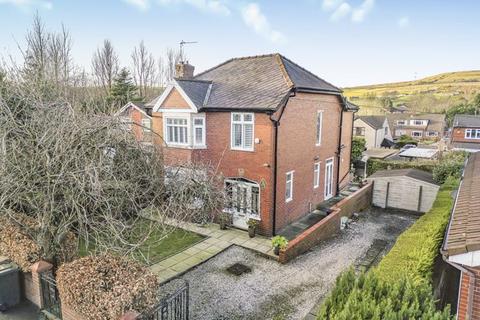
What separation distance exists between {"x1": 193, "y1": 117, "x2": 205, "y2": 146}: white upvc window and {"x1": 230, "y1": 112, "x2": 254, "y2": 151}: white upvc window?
1.46m

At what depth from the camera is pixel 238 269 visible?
35.5 ft

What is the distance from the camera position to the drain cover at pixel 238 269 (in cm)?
1061

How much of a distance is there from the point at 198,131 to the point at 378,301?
36.2 ft

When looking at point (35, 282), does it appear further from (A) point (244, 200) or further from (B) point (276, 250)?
(A) point (244, 200)

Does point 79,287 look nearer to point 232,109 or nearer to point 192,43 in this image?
point 232,109

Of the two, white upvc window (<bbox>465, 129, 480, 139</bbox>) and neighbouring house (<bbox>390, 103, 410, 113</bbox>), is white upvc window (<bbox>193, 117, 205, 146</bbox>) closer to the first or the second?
white upvc window (<bbox>465, 129, 480, 139</bbox>)

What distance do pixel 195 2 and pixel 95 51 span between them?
1095 inches

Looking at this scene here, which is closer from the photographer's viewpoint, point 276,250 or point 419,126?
point 276,250

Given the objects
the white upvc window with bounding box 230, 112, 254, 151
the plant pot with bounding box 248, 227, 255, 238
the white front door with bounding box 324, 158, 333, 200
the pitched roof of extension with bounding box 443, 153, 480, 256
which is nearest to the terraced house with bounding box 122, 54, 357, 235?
the white upvc window with bounding box 230, 112, 254, 151

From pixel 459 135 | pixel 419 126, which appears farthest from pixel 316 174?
pixel 419 126

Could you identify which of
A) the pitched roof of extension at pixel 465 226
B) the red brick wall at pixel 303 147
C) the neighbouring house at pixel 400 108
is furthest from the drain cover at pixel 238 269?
the neighbouring house at pixel 400 108

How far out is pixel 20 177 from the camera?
265 inches

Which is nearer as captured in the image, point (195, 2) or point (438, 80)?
point (195, 2)

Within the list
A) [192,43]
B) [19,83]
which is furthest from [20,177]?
[192,43]
